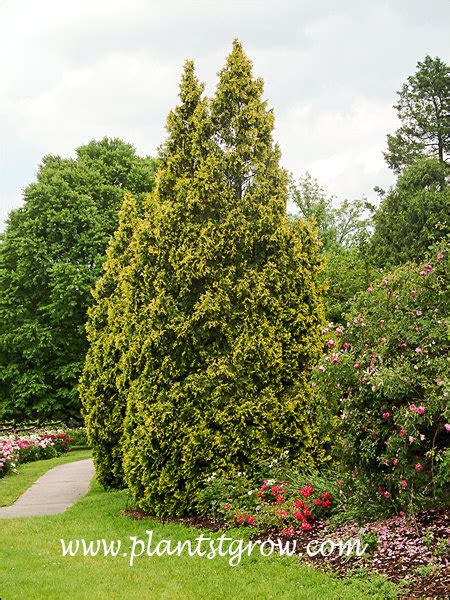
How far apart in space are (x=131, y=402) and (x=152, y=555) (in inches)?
109

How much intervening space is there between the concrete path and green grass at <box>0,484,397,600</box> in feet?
9.00

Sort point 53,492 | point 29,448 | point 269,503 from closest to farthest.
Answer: point 269,503 → point 53,492 → point 29,448

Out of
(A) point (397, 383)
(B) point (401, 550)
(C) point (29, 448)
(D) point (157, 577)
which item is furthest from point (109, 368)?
(C) point (29, 448)

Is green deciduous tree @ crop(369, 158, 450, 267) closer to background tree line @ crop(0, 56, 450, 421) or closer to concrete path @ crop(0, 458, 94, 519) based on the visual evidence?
background tree line @ crop(0, 56, 450, 421)

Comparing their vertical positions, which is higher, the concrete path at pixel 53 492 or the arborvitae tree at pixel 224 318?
the arborvitae tree at pixel 224 318

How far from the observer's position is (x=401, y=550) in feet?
19.8

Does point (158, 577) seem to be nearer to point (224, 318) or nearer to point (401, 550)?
point (401, 550)

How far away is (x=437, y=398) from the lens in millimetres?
6004

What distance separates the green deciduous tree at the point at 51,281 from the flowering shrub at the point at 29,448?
56.6 inches

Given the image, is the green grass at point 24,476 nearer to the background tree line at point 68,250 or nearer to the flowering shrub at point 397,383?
the background tree line at point 68,250

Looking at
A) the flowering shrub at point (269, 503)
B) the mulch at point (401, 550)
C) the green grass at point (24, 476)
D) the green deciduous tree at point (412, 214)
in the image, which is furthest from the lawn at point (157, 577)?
the green deciduous tree at point (412, 214)

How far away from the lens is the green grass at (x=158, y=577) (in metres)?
5.52

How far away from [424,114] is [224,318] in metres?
22.4

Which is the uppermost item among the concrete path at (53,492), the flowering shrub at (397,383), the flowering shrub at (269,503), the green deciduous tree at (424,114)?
the green deciduous tree at (424,114)
